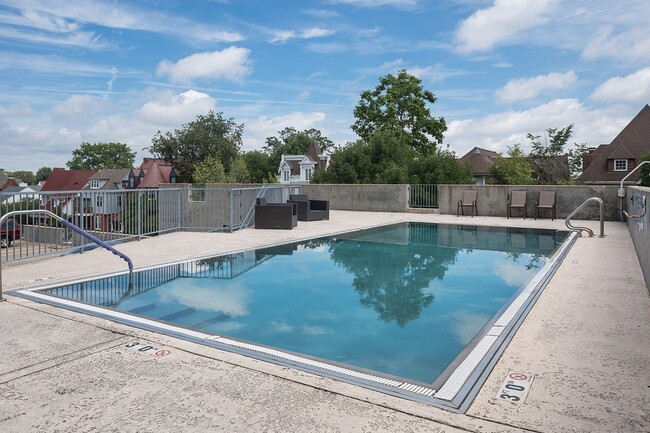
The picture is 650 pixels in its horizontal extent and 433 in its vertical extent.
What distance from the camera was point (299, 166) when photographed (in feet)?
211

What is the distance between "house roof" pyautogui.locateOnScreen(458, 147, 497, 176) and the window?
16378 mm

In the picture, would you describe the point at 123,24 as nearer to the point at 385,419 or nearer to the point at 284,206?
the point at 284,206

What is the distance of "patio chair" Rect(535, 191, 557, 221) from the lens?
15.3 m

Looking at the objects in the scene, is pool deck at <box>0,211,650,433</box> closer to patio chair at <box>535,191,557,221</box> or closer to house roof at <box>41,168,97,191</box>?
patio chair at <box>535,191,557,221</box>

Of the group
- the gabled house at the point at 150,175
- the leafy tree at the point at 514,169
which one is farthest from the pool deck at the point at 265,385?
the gabled house at the point at 150,175

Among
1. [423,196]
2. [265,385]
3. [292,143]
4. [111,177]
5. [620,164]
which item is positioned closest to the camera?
[265,385]

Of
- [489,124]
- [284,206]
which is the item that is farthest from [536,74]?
[284,206]

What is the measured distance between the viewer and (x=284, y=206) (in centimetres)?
1256

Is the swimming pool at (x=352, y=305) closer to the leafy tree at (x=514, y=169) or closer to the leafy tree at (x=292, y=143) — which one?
the leafy tree at (x=514, y=169)

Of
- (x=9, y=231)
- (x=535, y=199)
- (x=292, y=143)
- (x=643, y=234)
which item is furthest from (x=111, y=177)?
(x=643, y=234)

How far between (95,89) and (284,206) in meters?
23.2

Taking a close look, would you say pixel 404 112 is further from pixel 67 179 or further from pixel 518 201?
pixel 67 179

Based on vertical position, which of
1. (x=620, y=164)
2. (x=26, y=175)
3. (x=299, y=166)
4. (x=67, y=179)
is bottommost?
(x=67, y=179)

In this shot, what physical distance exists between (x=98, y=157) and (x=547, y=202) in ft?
311
